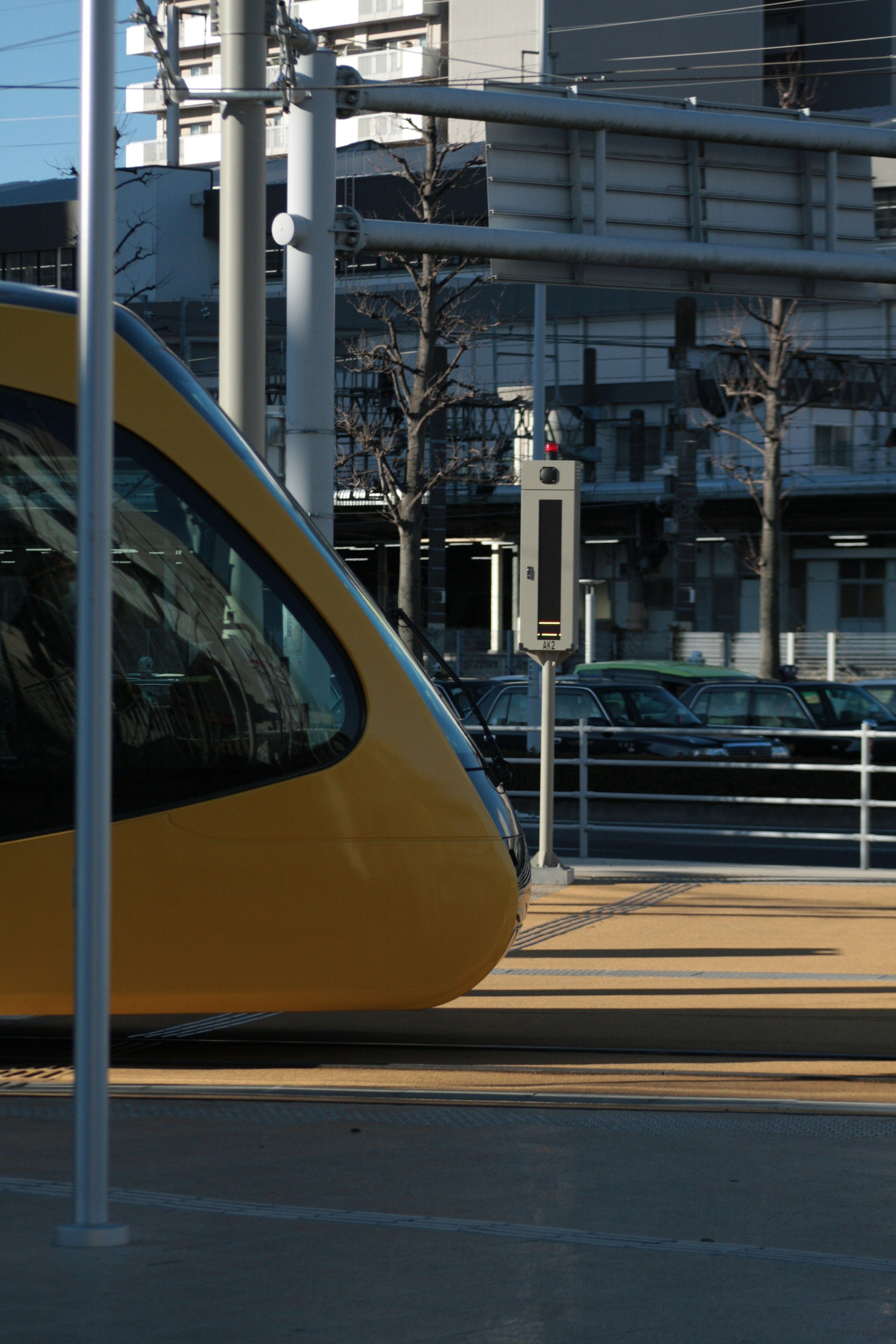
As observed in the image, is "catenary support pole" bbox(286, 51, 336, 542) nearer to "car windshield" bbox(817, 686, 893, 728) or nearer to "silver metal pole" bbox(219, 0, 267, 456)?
"silver metal pole" bbox(219, 0, 267, 456)

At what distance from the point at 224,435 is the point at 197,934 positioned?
1882 mm

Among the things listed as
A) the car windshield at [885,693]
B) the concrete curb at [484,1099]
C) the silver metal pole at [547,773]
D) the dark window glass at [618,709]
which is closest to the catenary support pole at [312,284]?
the silver metal pole at [547,773]

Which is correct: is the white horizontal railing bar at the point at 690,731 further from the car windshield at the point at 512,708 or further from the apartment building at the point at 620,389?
the apartment building at the point at 620,389

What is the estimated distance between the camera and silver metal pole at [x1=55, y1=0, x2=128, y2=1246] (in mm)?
3807

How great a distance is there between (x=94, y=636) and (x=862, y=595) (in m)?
53.1

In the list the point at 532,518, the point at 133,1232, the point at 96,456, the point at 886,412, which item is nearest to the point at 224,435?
the point at 96,456

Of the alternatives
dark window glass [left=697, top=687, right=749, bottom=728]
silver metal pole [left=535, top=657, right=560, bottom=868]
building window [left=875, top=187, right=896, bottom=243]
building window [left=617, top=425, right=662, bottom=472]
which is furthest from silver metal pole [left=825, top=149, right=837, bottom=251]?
building window [left=875, top=187, right=896, bottom=243]

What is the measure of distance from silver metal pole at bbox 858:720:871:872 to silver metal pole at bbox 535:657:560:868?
2429 millimetres

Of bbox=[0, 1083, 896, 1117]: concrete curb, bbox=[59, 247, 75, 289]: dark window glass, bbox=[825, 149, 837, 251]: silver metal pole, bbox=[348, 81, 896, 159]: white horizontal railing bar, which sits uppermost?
bbox=[59, 247, 75, 289]: dark window glass

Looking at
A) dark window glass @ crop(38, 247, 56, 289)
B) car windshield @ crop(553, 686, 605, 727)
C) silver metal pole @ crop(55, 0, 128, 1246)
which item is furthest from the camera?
dark window glass @ crop(38, 247, 56, 289)

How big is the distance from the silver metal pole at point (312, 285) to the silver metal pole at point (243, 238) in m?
0.71

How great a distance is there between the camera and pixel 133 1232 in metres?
4.01

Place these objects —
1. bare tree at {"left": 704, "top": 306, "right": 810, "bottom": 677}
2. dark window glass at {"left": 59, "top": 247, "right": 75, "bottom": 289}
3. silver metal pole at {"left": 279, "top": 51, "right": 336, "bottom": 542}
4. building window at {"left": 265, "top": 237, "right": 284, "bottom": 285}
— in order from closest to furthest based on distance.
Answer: silver metal pole at {"left": 279, "top": 51, "right": 336, "bottom": 542}
bare tree at {"left": 704, "top": 306, "right": 810, "bottom": 677}
dark window glass at {"left": 59, "top": 247, "right": 75, "bottom": 289}
building window at {"left": 265, "top": 237, "right": 284, "bottom": 285}

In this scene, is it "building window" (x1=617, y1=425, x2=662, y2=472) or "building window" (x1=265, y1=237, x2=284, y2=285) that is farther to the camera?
"building window" (x1=265, y1=237, x2=284, y2=285)
